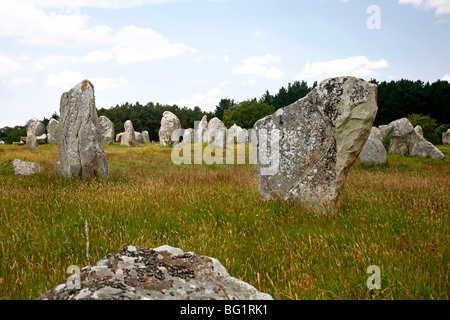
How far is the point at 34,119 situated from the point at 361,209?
37366 millimetres

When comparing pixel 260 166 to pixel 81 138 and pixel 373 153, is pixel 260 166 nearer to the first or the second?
pixel 81 138

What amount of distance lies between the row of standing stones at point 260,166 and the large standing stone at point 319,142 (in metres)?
0.02

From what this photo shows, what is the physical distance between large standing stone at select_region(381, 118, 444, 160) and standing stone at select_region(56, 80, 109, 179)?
19.6 m

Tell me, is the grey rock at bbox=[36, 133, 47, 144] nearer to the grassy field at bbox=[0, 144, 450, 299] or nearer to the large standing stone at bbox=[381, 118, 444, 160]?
the grassy field at bbox=[0, 144, 450, 299]

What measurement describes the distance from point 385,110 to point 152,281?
191 feet

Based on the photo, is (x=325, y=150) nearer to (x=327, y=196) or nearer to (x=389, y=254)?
(x=327, y=196)

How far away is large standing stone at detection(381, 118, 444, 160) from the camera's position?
20.2 metres

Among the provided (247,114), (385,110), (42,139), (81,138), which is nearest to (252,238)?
(81,138)

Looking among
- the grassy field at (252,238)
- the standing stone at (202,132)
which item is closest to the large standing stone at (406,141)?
the grassy field at (252,238)

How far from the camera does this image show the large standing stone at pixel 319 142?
223 inches

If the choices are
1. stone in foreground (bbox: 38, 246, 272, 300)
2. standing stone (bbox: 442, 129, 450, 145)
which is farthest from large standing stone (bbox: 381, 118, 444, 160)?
stone in foreground (bbox: 38, 246, 272, 300)

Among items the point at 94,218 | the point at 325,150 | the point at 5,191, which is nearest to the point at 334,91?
the point at 325,150

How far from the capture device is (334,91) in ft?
19.0

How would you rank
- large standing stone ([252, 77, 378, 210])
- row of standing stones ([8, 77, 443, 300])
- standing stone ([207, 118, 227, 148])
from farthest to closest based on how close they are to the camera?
standing stone ([207, 118, 227, 148]) < large standing stone ([252, 77, 378, 210]) < row of standing stones ([8, 77, 443, 300])
